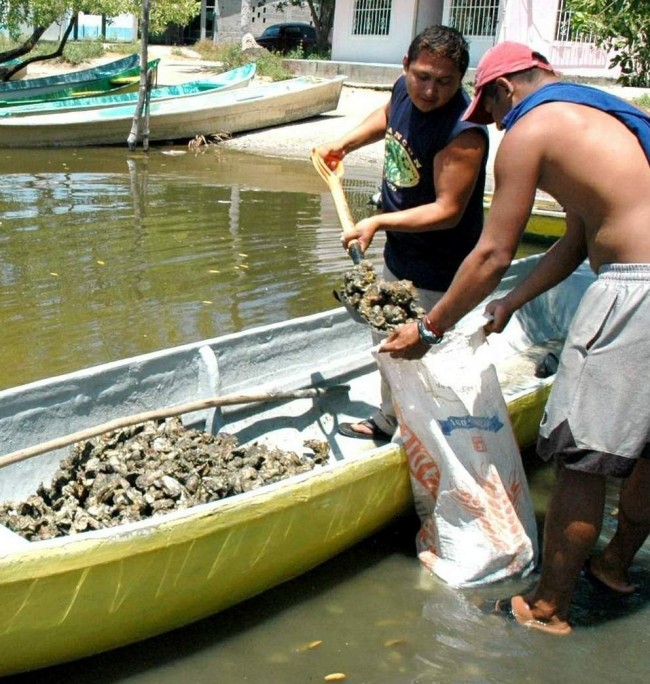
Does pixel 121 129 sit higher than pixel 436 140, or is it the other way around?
pixel 436 140

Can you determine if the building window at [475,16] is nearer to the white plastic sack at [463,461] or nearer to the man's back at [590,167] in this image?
the white plastic sack at [463,461]

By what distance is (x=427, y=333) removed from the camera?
3486 mm

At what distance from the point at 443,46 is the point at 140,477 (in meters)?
2.09

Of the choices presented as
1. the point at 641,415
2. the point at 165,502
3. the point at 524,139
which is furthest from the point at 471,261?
the point at 165,502

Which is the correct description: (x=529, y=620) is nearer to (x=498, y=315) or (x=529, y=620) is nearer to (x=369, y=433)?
(x=498, y=315)

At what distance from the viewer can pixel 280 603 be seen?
12.3 feet

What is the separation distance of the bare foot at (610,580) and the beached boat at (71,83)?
1635 centimetres

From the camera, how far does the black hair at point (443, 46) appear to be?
3668 mm

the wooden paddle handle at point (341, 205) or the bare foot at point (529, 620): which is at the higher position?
the wooden paddle handle at point (341, 205)

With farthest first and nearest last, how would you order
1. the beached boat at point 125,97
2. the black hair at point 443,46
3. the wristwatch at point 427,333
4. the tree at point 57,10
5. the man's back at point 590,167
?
the tree at point 57,10
the beached boat at point 125,97
the black hair at point 443,46
the wristwatch at point 427,333
the man's back at point 590,167

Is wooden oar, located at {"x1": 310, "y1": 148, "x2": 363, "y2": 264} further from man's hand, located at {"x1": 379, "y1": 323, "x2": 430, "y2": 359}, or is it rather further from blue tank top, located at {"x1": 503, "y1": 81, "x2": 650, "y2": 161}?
blue tank top, located at {"x1": 503, "y1": 81, "x2": 650, "y2": 161}

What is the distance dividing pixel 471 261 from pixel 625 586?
1.57m

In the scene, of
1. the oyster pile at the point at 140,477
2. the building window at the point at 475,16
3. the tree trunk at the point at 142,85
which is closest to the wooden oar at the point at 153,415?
the oyster pile at the point at 140,477

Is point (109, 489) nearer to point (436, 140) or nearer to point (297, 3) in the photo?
point (436, 140)
